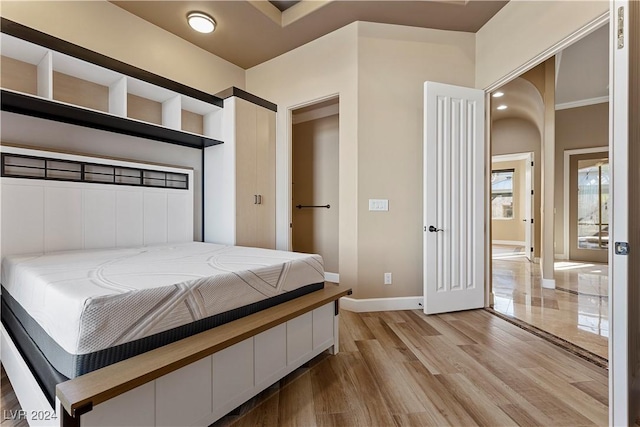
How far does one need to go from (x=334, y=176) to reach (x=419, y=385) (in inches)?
116

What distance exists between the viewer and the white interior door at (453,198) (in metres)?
2.79

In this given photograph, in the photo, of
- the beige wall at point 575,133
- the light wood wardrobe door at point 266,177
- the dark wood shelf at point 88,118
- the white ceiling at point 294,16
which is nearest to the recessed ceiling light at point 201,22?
the white ceiling at point 294,16

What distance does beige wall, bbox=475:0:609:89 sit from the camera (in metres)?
1.97

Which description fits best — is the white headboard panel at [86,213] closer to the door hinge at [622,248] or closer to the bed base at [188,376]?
the bed base at [188,376]

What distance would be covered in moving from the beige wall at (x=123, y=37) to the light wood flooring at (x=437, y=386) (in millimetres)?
2465

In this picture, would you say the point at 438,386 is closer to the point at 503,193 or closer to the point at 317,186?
the point at 317,186

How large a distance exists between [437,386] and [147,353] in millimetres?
1447

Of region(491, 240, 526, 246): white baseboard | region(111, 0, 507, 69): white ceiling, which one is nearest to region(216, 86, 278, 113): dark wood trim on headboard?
region(111, 0, 507, 69): white ceiling

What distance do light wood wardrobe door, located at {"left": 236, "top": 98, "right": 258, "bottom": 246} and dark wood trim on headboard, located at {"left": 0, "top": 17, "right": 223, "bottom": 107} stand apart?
0.38 meters

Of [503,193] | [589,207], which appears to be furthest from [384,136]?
[503,193]

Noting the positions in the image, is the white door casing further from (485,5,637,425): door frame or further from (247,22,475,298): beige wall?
(247,22,475,298): beige wall

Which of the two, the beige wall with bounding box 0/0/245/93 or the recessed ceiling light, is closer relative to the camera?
the beige wall with bounding box 0/0/245/93

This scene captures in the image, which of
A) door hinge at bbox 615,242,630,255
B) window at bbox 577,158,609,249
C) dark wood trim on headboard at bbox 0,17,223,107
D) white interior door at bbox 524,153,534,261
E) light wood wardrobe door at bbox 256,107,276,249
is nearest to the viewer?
door hinge at bbox 615,242,630,255

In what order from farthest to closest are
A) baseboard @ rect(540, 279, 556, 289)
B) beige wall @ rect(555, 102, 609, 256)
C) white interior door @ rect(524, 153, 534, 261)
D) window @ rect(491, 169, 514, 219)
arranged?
window @ rect(491, 169, 514, 219)
white interior door @ rect(524, 153, 534, 261)
beige wall @ rect(555, 102, 609, 256)
baseboard @ rect(540, 279, 556, 289)
